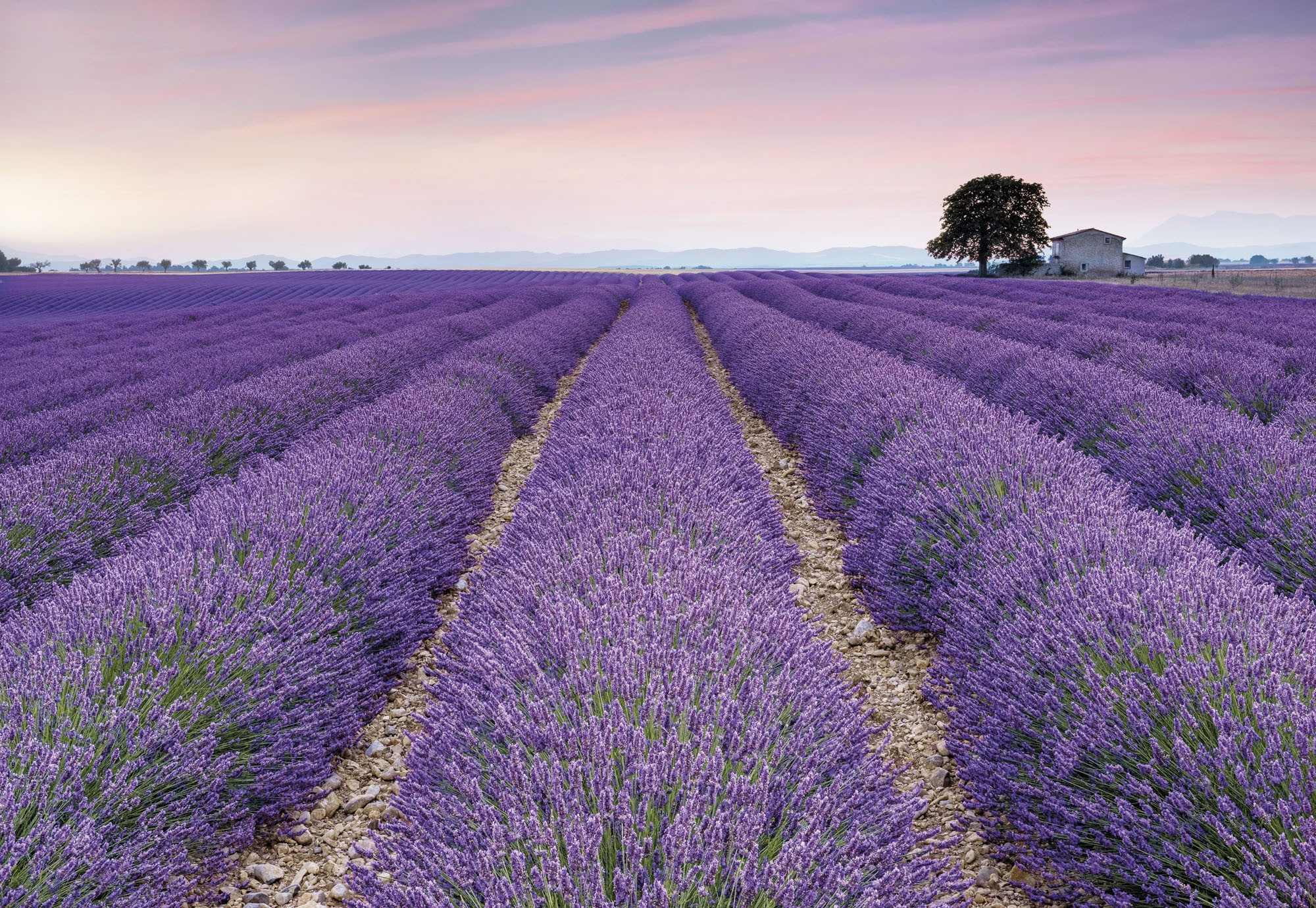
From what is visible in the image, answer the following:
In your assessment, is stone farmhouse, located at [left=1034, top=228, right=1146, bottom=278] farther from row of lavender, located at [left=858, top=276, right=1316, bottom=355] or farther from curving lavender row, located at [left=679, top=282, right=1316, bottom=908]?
curving lavender row, located at [left=679, top=282, right=1316, bottom=908]

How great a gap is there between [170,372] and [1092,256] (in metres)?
47.9

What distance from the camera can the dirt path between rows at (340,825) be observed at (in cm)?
201

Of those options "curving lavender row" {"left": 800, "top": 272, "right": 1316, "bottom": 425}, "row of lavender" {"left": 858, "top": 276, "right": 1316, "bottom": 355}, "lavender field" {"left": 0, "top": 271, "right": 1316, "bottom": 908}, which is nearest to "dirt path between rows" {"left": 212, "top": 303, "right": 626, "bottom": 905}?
"lavender field" {"left": 0, "top": 271, "right": 1316, "bottom": 908}

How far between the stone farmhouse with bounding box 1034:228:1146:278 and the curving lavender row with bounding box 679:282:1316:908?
150ft

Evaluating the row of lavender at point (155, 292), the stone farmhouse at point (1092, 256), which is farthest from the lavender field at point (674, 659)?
the stone farmhouse at point (1092, 256)

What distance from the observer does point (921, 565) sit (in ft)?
10.3

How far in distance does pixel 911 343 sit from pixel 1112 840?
282 inches

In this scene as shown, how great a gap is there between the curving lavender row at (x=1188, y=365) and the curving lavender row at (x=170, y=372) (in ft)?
26.7

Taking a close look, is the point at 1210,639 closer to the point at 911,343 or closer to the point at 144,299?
the point at 911,343

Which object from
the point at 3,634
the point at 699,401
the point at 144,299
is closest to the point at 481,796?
the point at 3,634

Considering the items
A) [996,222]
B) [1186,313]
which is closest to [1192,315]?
[1186,313]

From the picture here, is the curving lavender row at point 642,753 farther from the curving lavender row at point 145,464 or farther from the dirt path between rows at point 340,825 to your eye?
the curving lavender row at point 145,464

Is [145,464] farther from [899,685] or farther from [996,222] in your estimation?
[996,222]

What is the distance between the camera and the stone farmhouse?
4175cm
